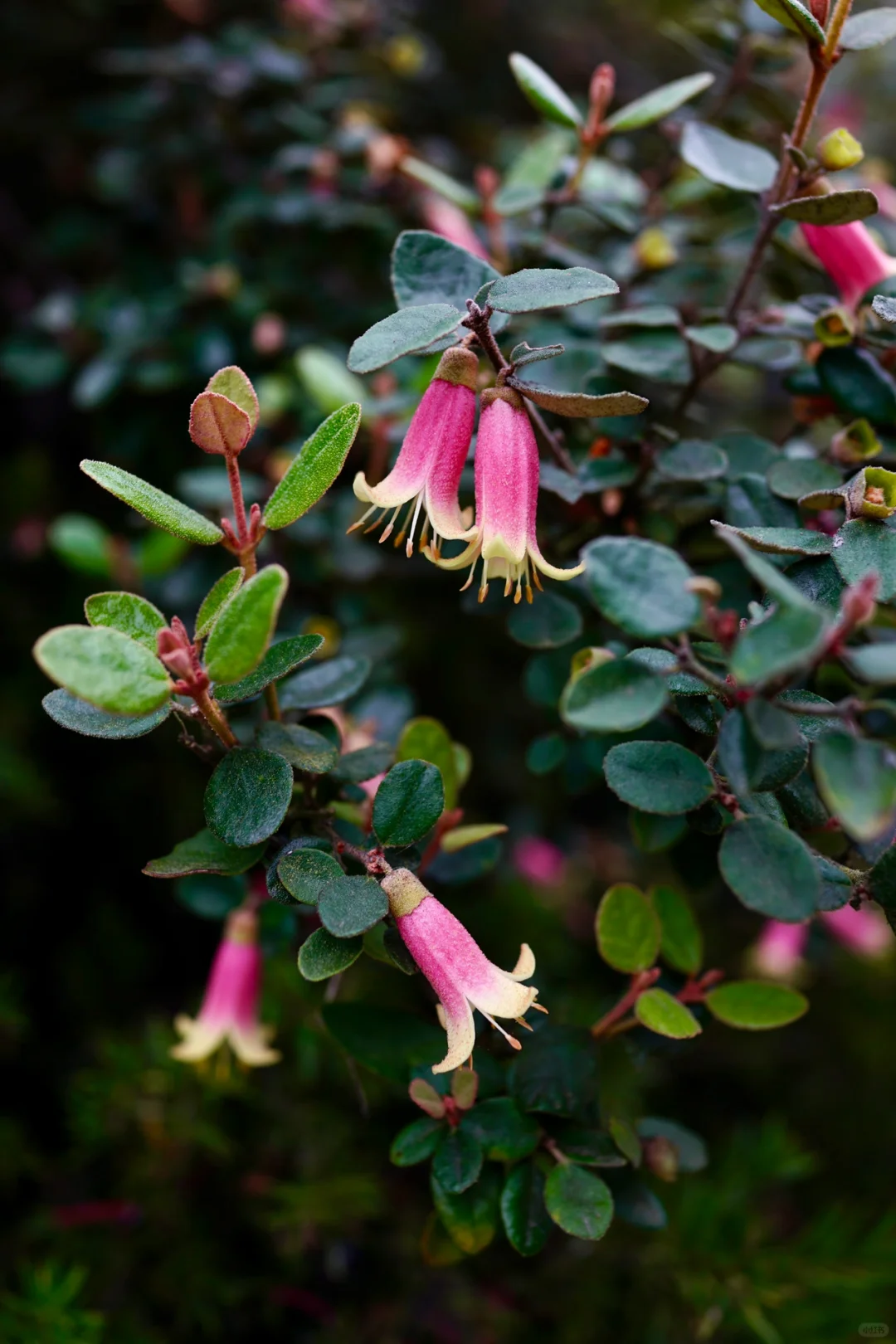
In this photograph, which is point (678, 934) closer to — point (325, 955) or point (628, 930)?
point (628, 930)

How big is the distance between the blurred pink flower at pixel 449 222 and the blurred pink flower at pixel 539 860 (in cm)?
88

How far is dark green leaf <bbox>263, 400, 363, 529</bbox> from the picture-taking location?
56 centimetres

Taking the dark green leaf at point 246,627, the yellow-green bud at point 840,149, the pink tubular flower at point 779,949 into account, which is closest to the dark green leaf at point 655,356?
the yellow-green bud at point 840,149

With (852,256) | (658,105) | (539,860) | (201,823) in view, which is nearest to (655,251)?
(658,105)

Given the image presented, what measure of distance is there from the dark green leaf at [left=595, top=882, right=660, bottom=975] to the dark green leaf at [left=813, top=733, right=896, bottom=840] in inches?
10.1

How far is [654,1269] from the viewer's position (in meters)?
0.98

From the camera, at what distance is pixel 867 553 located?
0.56 metres

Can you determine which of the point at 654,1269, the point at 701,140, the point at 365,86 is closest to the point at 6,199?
the point at 365,86

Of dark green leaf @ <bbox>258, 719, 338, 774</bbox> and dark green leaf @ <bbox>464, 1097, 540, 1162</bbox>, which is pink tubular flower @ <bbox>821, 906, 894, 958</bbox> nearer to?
dark green leaf @ <bbox>464, 1097, 540, 1162</bbox>

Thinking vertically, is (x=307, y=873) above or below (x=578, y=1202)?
above

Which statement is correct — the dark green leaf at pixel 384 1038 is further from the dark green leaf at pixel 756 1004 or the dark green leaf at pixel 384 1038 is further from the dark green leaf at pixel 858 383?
the dark green leaf at pixel 858 383

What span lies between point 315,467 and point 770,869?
0.33 metres

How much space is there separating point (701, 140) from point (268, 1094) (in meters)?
1.03

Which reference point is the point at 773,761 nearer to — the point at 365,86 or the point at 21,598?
the point at 21,598
